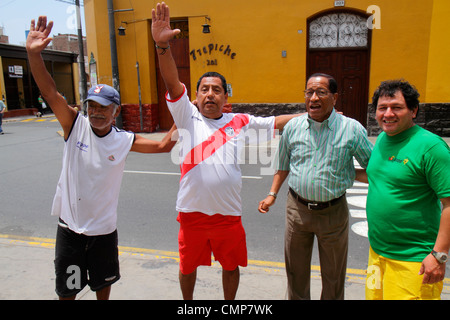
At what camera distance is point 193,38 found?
1410cm

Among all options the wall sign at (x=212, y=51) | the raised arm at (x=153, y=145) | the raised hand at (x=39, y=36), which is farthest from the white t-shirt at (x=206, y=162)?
the wall sign at (x=212, y=51)

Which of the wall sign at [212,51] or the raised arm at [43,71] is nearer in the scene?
the raised arm at [43,71]

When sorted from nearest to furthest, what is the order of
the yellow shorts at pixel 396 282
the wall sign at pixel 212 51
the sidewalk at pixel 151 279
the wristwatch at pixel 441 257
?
the wristwatch at pixel 441 257, the yellow shorts at pixel 396 282, the sidewalk at pixel 151 279, the wall sign at pixel 212 51

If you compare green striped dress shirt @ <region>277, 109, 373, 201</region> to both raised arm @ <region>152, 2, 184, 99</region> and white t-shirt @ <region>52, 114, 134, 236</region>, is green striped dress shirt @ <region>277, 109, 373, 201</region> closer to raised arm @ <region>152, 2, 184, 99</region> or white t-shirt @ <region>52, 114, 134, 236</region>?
raised arm @ <region>152, 2, 184, 99</region>

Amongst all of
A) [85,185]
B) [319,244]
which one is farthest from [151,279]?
[319,244]

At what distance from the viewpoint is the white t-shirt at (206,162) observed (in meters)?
2.61

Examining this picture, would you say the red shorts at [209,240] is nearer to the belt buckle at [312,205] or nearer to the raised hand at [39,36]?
the belt buckle at [312,205]

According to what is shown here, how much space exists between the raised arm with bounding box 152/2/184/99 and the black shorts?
1.19 m

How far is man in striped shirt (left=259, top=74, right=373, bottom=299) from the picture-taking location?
2605 millimetres

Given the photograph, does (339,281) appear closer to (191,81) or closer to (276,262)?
(276,262)

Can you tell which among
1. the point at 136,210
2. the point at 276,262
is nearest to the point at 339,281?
the point at 276,262

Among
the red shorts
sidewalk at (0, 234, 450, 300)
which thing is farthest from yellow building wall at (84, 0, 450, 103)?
the red shorts

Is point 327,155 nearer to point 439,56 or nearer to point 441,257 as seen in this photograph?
point 441,257

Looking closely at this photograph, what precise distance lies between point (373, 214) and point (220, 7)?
12.8 meters
